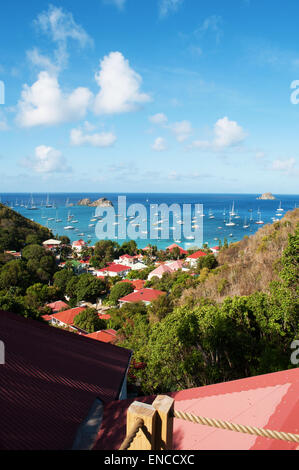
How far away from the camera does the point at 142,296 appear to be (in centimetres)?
2702

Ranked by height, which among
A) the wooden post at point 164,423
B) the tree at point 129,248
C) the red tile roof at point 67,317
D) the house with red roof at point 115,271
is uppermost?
the wooden post at point 164,423

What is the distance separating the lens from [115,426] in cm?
339

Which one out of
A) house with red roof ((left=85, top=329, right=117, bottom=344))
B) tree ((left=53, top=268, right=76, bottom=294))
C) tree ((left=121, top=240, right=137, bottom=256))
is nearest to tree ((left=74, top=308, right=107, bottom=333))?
house with red roof ((left=85, top=329, right=117, bottom=344))

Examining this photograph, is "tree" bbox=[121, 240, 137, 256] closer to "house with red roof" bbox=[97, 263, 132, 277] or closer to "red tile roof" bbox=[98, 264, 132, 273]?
"red tile roof" bbox=[98, 264, 132, 273]

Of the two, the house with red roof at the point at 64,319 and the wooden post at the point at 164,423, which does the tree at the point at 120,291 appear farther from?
the wooden post at the point at 164,423

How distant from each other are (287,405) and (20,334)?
4.92 metres

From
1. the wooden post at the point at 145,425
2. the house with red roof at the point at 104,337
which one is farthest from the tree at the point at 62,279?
the wooden post at the point at 145,425

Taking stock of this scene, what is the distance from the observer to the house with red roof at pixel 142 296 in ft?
85.9

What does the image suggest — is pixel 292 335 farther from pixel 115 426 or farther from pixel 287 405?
pixel 115 426

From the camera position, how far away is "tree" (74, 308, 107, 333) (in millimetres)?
19031

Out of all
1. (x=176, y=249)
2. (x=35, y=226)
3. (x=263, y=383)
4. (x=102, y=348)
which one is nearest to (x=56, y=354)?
(x=102, y=348)

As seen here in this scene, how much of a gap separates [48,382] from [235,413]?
2.91m

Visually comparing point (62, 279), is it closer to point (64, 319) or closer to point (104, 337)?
point (64, 319)

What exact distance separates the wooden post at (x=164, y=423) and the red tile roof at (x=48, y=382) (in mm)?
2368
